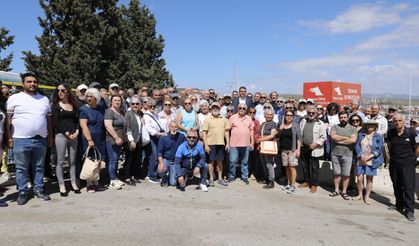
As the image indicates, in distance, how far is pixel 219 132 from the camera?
7176mm

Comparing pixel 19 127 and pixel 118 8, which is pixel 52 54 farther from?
pixel 19 127

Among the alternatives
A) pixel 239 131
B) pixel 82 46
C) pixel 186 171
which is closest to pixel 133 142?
pixel 186 171

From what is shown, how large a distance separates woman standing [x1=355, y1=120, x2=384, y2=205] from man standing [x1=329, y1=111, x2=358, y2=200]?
6.6 inches

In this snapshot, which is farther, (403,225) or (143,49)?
(143,49)

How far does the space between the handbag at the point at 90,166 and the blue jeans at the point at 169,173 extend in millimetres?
1447

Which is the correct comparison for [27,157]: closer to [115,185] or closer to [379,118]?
[115,185]

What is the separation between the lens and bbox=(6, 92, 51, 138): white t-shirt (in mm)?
5051

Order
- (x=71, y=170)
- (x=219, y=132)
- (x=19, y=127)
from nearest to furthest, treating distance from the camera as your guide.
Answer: (x=19, y=127), (x=71, y=170), (x=219, y=132)

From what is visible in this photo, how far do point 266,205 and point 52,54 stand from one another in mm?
22212

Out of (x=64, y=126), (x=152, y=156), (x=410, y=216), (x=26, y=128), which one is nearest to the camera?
(x=26, y=128)

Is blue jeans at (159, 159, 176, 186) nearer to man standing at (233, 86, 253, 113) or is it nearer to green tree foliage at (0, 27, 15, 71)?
man standing at (233, 86, 253, 113)

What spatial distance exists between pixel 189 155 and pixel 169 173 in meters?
0.66

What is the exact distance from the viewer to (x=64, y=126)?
5609 millimetres

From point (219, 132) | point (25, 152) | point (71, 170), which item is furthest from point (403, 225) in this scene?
point (25, 152)
